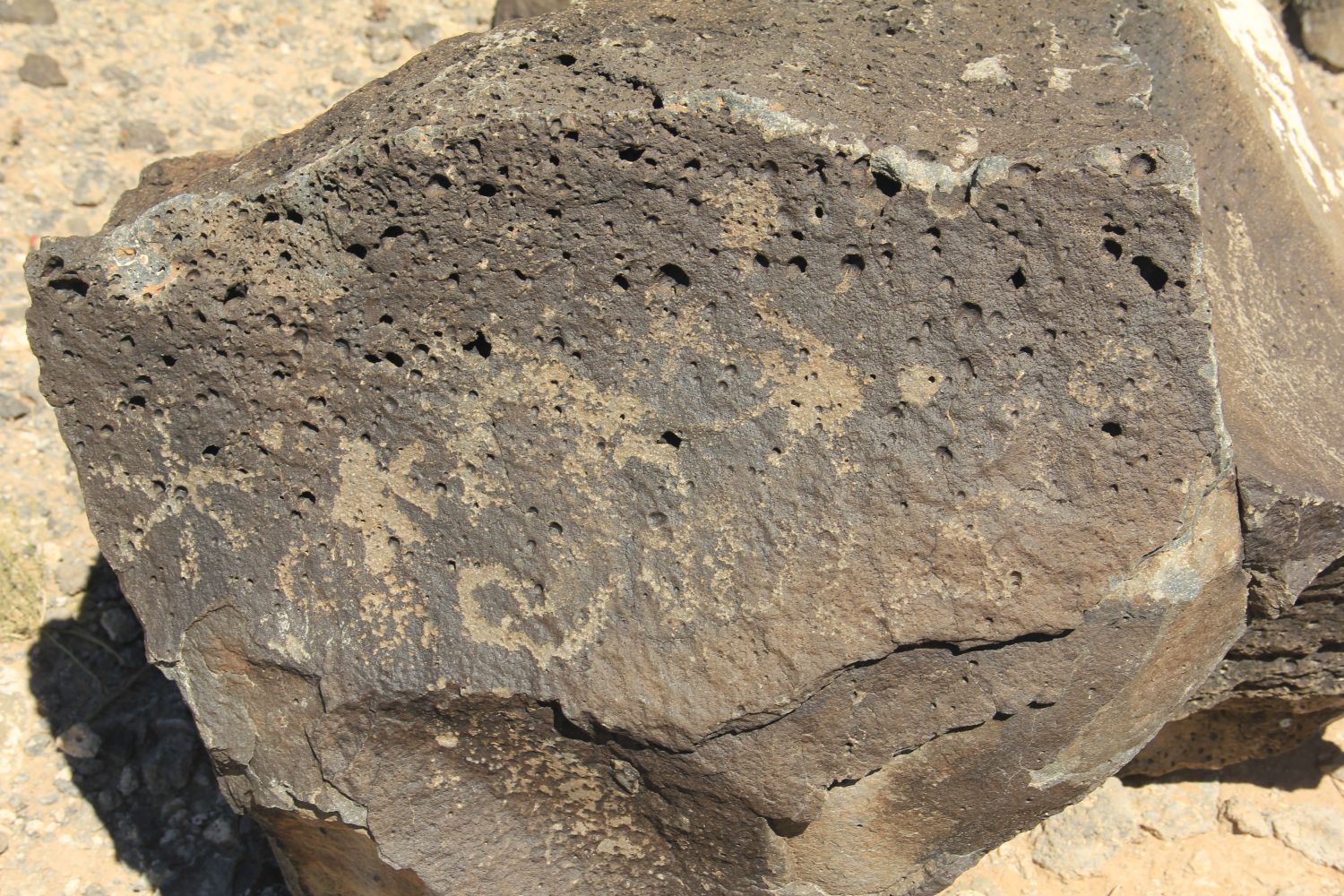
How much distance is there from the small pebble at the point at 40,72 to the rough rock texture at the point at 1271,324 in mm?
3187

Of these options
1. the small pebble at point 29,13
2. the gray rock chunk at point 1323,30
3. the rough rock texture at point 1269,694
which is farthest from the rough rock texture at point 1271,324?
the small pebble at point 29,13

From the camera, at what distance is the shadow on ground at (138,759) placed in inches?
103

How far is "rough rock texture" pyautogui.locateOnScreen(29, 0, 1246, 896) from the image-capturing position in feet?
5.82

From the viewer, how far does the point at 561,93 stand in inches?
72.4

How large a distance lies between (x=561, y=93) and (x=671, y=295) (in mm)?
→ 346

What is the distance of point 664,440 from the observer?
1.83 metres

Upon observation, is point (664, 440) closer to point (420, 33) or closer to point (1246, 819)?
point (1246, 819)

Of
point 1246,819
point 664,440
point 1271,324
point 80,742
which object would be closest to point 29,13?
point 80,742

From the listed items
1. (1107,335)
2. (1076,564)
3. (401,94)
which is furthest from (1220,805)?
(401,94)

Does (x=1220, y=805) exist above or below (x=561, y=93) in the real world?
below

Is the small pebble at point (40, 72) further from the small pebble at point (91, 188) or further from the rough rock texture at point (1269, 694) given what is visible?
the rough rock texture at point (1269, 694)

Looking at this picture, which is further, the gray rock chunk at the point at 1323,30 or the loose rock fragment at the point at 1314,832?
the gray rock chunk at the point at 1323,30

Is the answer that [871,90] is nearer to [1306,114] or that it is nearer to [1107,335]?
[1107,335]

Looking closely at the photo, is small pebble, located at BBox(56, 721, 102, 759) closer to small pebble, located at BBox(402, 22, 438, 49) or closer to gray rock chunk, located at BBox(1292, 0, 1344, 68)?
small pebble, located at BBox(402, 22, 438, 49)
